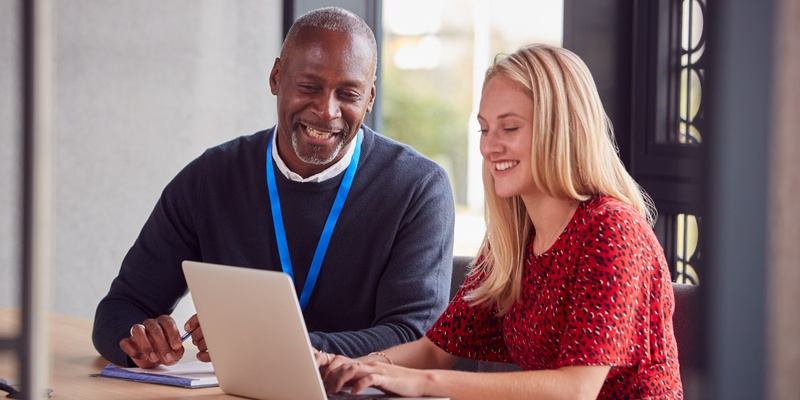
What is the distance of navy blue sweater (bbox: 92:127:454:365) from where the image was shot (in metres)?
2.19

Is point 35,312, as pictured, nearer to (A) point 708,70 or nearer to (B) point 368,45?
(A) point 708,70

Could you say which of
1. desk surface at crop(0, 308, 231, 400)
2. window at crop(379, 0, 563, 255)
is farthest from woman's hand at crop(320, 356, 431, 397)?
window at crop(379, 0, 563, 255)

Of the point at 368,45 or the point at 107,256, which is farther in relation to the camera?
the point at 107,256

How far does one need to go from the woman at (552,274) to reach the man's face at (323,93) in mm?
524

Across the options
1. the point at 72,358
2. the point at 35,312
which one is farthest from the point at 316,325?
the point at 35,312

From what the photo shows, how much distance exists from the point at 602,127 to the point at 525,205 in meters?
0.22

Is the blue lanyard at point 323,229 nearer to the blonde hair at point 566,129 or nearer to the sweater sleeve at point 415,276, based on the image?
the sweater sleeve at point 415,276

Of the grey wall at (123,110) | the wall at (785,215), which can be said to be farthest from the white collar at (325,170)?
the wall at (785,215)

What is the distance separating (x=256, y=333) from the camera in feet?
5.07

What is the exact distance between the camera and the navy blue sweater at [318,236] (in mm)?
2191

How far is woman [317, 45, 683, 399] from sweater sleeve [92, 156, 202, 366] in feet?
2.03

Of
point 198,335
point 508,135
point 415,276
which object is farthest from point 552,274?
point 198,335

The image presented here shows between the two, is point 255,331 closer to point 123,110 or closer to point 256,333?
point 256,333

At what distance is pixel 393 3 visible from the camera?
13.2 meters
